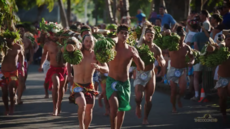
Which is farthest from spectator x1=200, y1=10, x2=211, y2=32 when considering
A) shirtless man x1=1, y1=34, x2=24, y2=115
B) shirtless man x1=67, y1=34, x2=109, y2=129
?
shirtless man x1=67, y1=34, x2=109, y2=129

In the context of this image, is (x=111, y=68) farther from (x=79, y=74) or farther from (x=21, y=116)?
(x=21, y=116)

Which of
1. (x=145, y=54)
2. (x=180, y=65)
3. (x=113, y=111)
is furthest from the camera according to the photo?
(x=180, y=65)

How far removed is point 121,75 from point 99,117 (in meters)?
2.99

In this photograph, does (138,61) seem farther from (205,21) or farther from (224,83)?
(205,21)

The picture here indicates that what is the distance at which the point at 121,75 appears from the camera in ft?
28.7

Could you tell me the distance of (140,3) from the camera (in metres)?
46.2

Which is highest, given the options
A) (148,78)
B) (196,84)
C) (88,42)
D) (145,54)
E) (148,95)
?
Answer: (88,42)

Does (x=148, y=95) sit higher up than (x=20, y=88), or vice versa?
(x=148, y=95)

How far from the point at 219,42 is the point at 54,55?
434 centimetres

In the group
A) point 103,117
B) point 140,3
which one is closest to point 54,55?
point 103,117

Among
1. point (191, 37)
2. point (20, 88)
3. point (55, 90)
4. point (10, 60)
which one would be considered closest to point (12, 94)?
point (10, 60)

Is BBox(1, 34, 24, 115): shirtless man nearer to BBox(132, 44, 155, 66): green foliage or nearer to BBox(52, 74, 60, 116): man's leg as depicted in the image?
BBox(52, 74, 60, 116): man's leg

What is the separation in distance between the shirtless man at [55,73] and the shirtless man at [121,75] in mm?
3394

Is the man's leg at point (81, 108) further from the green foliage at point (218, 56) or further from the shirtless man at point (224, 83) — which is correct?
the shirtless man at point (224, 83)
